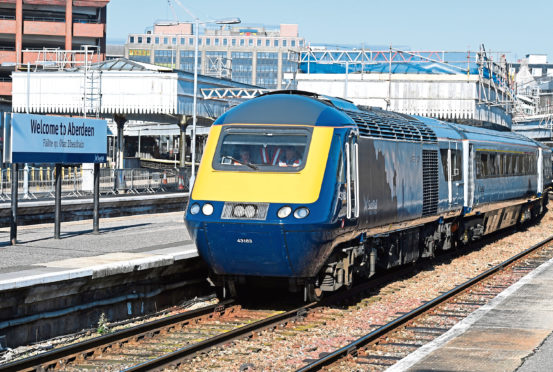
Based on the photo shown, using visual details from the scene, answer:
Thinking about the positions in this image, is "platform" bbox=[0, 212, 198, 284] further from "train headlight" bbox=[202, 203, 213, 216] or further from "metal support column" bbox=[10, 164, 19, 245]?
"train headlight" bbox=[202, 203, 213, 216]

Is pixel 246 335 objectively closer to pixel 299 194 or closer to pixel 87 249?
pixel 299 194

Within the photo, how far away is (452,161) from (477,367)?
11829 mm

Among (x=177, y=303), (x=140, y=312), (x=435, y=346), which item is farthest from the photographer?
(x=177, y=303)

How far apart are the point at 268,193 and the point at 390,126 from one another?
4543mm

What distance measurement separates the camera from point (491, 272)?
19.4 m

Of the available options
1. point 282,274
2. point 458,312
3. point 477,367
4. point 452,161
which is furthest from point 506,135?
point 477,367

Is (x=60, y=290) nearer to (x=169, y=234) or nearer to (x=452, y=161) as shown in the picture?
(x=169, y=234)

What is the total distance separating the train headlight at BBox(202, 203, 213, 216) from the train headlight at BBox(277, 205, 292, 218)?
42.5 inches

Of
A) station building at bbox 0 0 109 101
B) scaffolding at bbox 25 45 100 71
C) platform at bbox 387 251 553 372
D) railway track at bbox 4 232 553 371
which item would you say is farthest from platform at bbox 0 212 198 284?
station building at bbox 0 0 109 101

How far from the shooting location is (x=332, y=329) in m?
13.1

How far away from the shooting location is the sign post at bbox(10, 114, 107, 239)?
17828mm

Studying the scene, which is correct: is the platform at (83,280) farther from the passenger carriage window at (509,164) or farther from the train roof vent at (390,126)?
the passenger carriage window at (509,164)

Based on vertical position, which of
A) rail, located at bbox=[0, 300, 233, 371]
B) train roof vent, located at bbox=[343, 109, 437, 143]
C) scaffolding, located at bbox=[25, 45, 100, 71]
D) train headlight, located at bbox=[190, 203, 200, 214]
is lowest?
rail, located at bbox=[0, 300, 233, 371]

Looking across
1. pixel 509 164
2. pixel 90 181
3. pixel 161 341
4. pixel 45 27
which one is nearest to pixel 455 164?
pixel 509 164
